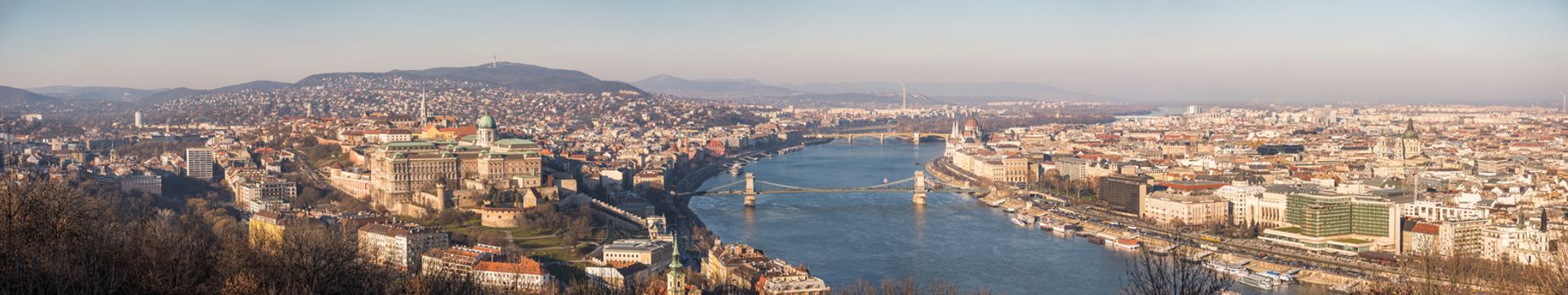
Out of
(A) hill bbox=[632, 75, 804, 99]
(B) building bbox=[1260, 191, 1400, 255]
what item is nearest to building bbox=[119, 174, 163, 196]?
Result: (B) building bbox=[1260, 191, 1400, 255]

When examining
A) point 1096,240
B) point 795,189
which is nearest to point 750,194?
point 795,189

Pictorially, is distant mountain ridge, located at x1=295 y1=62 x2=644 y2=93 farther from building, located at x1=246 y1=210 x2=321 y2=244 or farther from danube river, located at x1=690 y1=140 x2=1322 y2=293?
building, located at x1=246 y1=210 x2=321 y2=244

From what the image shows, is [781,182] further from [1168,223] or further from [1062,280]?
[1062,280]

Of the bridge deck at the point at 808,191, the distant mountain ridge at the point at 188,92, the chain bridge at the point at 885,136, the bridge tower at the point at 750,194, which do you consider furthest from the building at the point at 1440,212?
the distant mountain ridge at the point at 188,92

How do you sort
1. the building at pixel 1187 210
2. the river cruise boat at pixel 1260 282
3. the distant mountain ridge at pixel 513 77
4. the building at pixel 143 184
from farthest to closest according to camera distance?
the distant mountain ridge at pixel 513 77 → the building at pixel 143 184 → the building at pixel 1187 210 → the river cruise boat at pixel 1260 282

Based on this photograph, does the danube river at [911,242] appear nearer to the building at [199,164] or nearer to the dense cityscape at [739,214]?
the dense cityscape at [739,214]

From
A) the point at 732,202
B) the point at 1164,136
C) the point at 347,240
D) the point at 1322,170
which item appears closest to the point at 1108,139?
the point at 1164,136
